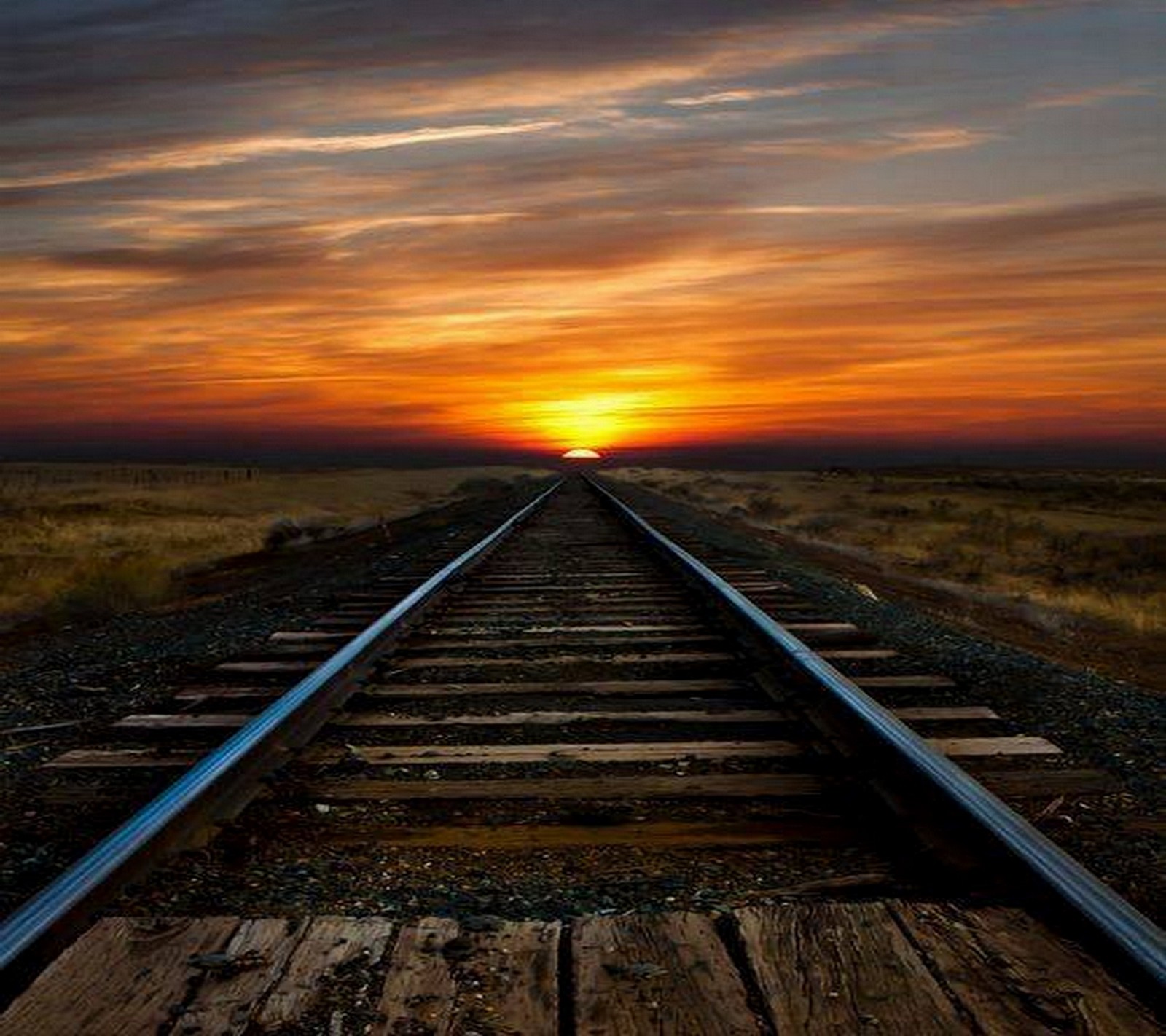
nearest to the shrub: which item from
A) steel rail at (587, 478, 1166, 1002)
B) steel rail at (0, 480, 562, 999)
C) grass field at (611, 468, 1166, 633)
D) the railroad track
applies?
the railroad track

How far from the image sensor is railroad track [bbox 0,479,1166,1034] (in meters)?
2.30

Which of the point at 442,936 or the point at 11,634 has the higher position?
the point at 442,936

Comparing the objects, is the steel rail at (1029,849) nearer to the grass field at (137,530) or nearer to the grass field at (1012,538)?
the grass field at (1012,538)

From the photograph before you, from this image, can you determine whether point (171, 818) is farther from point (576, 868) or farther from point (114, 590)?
point (114, 590)

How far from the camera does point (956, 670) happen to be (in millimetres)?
6141

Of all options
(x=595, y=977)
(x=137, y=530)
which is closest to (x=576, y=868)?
(x=595, y=977)

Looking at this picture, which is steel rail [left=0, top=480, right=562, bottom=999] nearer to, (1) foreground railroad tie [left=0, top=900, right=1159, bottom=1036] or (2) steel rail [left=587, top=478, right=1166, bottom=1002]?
(1) foreground railroad tie [left=0, top=900, right=1159, bottom=1036]

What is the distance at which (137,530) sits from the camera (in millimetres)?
25172

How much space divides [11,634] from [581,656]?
7125 millimetres

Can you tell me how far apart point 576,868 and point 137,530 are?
2434cm

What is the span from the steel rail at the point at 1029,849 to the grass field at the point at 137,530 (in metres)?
9.46

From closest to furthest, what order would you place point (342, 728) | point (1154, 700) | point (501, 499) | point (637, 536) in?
point (342, 728)
point (1154, 700)
point (637, 536)
point (501, 499)

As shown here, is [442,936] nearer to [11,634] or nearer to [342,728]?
[342,728]

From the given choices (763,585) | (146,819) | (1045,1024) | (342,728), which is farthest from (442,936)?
(763,585)
